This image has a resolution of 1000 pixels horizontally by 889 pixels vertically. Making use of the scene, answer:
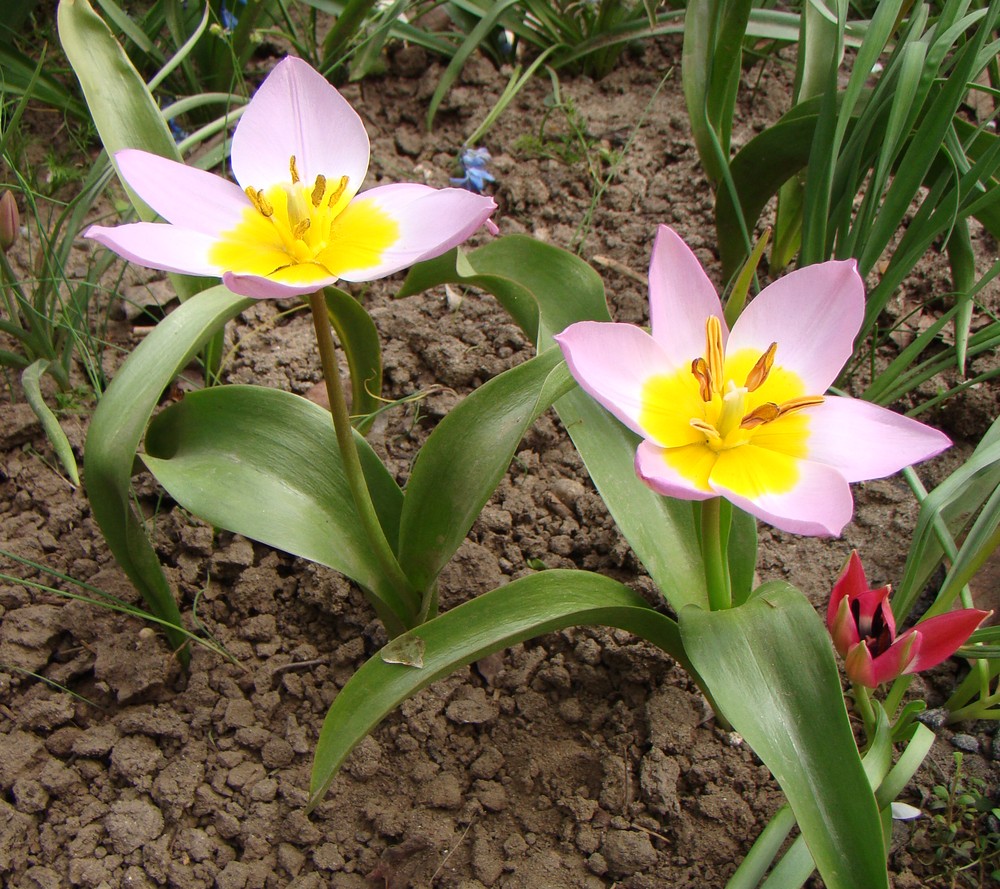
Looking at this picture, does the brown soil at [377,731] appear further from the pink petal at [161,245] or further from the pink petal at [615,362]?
the pink petal at [161,245]

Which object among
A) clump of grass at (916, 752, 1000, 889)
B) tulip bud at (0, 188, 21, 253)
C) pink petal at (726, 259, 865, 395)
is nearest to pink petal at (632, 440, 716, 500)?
pink petal at (726, 259, 865, 395)

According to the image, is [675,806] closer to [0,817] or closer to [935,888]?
[935,888]

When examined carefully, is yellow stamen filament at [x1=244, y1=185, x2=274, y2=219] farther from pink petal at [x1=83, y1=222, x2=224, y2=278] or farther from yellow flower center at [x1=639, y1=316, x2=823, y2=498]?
yellow flower center at [x1=639, y1=316, x2=823, y2=498]

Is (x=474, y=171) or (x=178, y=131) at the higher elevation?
(x=474, y=171)

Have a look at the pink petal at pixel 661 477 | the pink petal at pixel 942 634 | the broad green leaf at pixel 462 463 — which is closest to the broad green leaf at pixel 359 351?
the broad green leaf at pixel 462 463

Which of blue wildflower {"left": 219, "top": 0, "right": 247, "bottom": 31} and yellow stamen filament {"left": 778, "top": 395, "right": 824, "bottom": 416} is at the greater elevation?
blue wildflower {"left": 219, "top": 0, "right": 247, "bottom": 31}

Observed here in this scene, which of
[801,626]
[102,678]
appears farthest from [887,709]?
[102,678]

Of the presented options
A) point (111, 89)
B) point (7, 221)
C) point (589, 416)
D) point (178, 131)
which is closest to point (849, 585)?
point (589, 416)

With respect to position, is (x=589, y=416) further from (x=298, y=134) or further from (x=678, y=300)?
(x=298, y=134)
